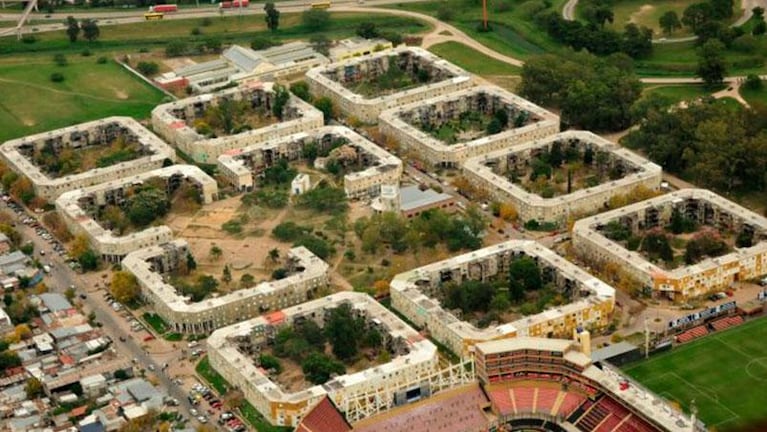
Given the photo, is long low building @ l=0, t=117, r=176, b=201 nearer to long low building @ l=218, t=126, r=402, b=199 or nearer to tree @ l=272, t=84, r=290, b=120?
long low building @ l=218, t=126, r=402, b=199

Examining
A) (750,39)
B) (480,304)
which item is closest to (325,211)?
(480,304)

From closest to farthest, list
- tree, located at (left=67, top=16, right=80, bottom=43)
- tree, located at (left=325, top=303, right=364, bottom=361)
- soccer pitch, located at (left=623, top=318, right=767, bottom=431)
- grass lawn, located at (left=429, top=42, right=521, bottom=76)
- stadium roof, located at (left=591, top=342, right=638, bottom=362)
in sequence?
soccer pitch, located at (left=623, top=318, right=767, bottom=431)
stadium roof, located at (left=591, top=342, right=638, bottom=362)
tree, located at (left=325, top=303, right=364, bottom=361)
grass lawn, located at (left=429, top=42, right=521, bottom=76)
tree, located at (left=67, top=16, right=80, bottom=43)

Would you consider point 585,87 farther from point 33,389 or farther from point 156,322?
point 33,389

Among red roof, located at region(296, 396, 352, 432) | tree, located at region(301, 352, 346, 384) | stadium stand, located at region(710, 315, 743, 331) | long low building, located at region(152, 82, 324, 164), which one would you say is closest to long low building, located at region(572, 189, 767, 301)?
stadium stand, located at region(710, 315, 743, 331)

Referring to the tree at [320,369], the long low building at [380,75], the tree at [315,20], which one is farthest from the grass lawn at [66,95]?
the tree at [320,369]

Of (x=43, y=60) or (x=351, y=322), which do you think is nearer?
(x=351, y=322)

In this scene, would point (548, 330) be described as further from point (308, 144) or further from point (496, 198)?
point (308, 144)
